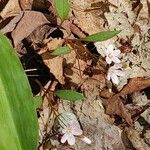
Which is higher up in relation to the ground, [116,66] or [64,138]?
[116,66]

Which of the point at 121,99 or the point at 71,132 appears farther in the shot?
the point at 121,99

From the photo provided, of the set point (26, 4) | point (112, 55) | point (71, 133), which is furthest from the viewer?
point (26, 4)

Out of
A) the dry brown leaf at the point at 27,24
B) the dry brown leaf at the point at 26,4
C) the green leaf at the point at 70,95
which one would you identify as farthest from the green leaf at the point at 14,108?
the dry brown leaf at the point at 26,4

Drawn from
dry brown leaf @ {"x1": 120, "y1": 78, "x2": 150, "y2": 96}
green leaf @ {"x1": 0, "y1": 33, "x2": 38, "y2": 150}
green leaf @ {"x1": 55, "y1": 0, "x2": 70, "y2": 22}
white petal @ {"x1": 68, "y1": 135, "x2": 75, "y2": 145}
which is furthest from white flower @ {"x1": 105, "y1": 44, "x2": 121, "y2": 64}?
green leaf @ {"x1": 0, "y1": 33, "x2": 38, "y2": 150}

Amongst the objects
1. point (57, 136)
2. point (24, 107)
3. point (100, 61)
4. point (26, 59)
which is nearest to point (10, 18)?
point (26, 59)

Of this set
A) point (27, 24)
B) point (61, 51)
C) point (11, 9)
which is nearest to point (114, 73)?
point (61, 51)

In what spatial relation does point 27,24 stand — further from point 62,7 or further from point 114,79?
point 114,79
